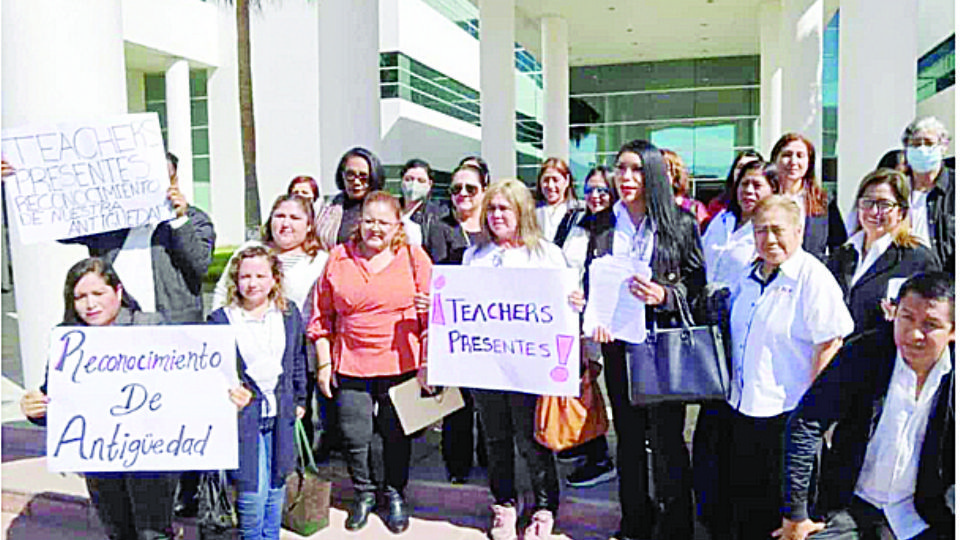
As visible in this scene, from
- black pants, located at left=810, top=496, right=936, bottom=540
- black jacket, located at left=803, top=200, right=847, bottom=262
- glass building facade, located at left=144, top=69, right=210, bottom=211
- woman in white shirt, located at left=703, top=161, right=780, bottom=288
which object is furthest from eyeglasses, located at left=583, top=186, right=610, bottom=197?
glass building facade, located at left=144, top=69, right=210, bottom=211

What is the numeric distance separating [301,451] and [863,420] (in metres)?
2.59

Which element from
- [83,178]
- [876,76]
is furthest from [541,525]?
[876,76]

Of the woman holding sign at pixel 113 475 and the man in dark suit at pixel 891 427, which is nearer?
the man in dark suit at pixel 891 427

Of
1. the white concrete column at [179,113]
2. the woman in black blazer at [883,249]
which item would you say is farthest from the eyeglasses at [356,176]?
the white concrete column at [179,113]

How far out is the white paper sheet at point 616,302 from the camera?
11.4ft

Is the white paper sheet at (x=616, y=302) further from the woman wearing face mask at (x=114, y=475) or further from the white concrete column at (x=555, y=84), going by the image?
the white concrete column at (x=555, y=84)

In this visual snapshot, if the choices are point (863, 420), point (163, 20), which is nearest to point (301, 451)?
point (863, 420)

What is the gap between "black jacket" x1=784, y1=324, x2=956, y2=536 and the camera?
2477 millimetres

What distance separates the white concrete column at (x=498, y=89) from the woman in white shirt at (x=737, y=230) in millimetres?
11754

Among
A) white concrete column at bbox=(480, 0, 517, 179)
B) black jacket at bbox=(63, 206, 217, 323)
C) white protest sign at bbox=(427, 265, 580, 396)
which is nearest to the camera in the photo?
white protest sign at bbox=(427, 265, 580, 396)

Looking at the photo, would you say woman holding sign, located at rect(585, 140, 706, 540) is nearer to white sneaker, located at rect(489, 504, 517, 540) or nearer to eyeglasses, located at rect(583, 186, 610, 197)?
white sneaker, located at rect(489, 504, 517, 540)

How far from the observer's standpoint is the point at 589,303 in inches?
143

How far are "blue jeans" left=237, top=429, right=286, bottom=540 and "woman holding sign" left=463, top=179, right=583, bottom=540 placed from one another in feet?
3.30

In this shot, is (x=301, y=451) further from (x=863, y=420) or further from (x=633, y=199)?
(x=863, y=420)
